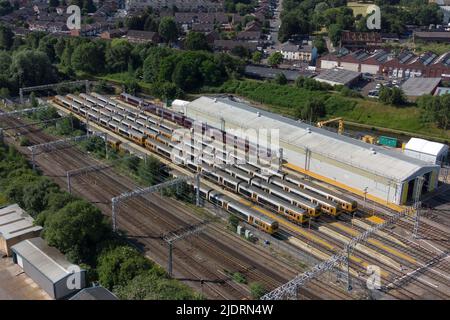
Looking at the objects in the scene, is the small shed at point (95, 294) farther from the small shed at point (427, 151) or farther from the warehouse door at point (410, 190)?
the small shed at point (427, 151)

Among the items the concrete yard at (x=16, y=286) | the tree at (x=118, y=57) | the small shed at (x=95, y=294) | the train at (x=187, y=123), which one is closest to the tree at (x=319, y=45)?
the tree at (x=118, y=57)

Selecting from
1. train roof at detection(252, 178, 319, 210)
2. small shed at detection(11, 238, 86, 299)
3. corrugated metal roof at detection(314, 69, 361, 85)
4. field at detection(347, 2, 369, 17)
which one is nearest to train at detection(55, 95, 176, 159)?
train roof at detection(252, 178, 319, 210)

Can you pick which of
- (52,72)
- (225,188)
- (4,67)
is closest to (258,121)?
(225,188)

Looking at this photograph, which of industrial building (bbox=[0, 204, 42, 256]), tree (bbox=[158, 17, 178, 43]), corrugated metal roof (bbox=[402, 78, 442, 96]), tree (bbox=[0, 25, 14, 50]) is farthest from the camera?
tree (bbox=[158, 17, 178, 43])

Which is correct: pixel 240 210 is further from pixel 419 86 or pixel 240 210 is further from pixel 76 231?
pixel 419 86

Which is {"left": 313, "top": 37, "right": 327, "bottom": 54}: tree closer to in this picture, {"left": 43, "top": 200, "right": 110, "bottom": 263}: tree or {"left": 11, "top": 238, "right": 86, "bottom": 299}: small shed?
{"left": 43, "top": 200, "right": 110, "bottom": 263}: tree

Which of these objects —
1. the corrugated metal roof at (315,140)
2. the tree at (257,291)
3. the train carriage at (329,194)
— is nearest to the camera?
the tree at (257,291)
